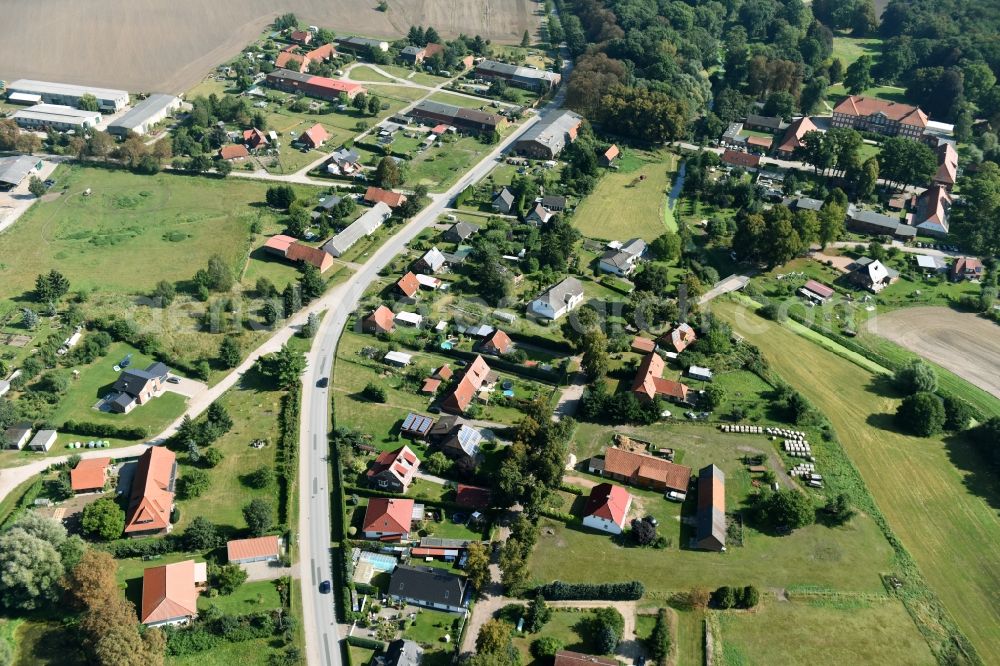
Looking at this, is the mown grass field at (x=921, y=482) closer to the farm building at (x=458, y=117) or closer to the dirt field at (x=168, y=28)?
the farm building at (x=458, y=117)

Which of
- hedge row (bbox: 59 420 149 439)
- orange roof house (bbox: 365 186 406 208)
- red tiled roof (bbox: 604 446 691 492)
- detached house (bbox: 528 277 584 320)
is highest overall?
orange roof house (bbox: 365 186 406 208)

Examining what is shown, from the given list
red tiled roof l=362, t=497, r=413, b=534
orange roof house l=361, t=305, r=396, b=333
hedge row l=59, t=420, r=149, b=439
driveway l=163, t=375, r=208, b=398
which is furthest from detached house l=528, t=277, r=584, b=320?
hedge row l=59, t=420, r=149, b=439

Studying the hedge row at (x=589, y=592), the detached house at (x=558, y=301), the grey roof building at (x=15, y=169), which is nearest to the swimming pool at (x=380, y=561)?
the hedge row at (x=589, y=592)

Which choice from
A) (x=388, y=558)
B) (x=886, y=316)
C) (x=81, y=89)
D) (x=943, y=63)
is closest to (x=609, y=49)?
(x=943, y=63)

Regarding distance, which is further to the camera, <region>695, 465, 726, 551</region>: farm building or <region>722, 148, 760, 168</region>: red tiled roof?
<region>722, 148, 760, 168</region>: red tiled roof

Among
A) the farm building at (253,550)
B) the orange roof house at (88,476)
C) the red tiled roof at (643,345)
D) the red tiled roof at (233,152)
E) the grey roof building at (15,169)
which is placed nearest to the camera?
the farm building at (253,550)

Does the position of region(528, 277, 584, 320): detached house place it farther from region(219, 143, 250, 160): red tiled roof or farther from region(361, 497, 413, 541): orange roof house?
region(219, 143, 250, 160): red tiled roof

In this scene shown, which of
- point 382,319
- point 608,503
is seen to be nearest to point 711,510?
point 608,503
